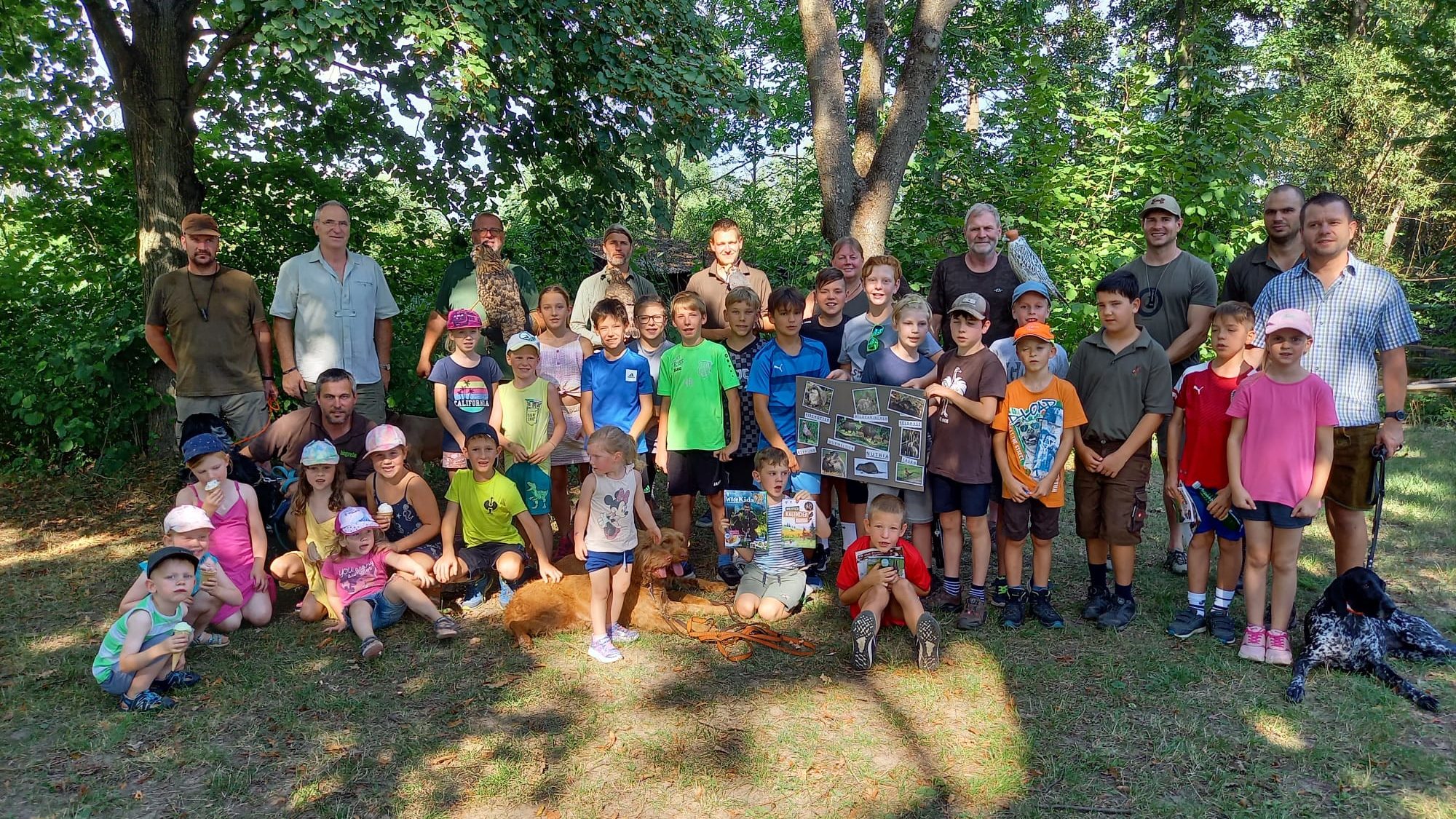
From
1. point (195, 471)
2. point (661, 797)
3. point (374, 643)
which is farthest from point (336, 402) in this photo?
point (661, 797)

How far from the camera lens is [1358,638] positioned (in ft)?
13.8

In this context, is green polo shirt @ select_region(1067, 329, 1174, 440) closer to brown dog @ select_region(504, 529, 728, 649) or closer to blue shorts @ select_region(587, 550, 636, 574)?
brown dog @ select_region(504, 529, 728, 649)

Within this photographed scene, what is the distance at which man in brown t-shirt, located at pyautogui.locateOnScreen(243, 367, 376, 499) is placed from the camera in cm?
518

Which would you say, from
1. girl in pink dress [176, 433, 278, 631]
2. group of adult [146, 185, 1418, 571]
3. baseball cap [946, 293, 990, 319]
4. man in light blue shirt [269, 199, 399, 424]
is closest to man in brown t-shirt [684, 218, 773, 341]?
group of adult [146, 185, 1418, 571]

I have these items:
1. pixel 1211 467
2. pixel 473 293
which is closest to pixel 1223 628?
pixel 1211 467

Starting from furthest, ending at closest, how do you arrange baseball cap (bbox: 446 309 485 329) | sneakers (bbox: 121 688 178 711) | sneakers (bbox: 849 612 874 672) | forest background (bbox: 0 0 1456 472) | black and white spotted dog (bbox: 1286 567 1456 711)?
forest background (bbox: 0 0 1456 472)
baseball cap (bbox: 446 309 485 329)
sneakers (bbox: 849 612 874 672)
black and white spotted dog (bbox: 1286 567 1456 711)
sneakers (bbox: 121 688 178 711)

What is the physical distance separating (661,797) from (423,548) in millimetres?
2396

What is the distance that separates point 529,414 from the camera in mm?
5434

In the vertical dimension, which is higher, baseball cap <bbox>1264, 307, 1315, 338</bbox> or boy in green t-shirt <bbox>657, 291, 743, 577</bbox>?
baseball cap <bbox>1264, 307, 1315, 338</bbox>

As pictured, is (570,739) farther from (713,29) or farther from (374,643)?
(713,29)

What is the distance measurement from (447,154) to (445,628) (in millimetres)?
4652

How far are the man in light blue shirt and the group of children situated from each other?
70 cm

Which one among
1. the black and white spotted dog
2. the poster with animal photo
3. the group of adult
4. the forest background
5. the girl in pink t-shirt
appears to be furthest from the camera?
the forest background

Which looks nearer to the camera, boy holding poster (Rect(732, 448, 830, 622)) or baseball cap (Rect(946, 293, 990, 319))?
baseball cap (Rect(946, 293, 990, 319))
